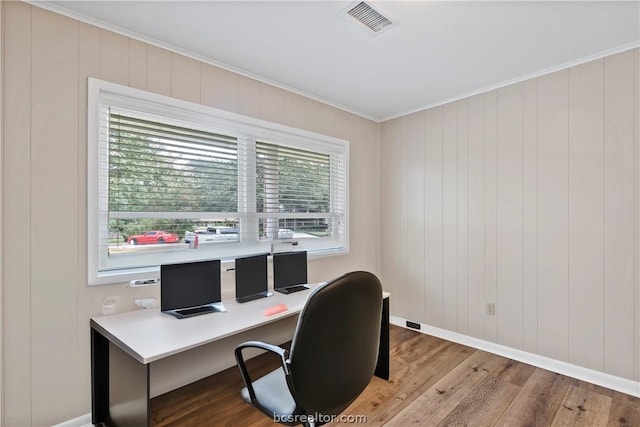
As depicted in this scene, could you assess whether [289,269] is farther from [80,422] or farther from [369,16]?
[369,16]

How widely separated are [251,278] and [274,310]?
484 millimetres

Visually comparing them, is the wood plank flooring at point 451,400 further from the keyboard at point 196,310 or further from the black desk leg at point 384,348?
the keyboard at point 196,310

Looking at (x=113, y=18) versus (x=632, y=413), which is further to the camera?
(x=632, y=413)

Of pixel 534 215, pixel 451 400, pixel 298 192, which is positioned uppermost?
pixel 298 192

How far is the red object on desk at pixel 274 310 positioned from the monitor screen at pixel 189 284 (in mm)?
402

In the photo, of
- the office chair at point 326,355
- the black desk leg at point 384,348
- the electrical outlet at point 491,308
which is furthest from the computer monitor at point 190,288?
the electrical outlet at point 491,308

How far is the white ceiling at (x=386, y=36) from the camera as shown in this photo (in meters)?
1.81

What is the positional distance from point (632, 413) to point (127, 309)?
330 centimetres

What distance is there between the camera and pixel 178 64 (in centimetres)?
225

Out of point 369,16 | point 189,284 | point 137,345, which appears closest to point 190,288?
point 189,284

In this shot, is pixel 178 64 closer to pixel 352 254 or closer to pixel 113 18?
pixel 113 18

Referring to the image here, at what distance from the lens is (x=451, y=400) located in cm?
218

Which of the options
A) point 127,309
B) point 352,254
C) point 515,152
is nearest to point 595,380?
point 515,152

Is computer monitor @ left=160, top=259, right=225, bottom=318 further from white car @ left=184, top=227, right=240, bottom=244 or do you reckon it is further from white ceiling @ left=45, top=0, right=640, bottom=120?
white ceiling @ left=45, top=0, right=640, bottom=120
